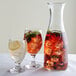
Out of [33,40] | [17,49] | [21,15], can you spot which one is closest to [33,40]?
[33,40]

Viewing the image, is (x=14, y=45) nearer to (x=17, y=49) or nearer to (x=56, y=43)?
(x=17, y=49)

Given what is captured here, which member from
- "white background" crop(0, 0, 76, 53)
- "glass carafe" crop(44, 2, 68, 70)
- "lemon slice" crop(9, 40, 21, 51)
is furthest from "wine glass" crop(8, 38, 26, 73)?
"white background" crop(0, 0, 76, 53)

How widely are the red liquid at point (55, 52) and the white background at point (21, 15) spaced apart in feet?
5.33

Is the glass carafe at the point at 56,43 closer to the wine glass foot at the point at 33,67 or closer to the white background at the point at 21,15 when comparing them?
the wine glass foot at the point at 33,67

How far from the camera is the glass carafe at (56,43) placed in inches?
36.2

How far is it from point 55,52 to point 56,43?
0.13 ft

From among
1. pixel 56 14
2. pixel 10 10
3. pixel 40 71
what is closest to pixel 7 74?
pixel 40 71

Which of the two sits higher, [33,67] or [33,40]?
[33,40]

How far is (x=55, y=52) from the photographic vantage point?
918 millimetres

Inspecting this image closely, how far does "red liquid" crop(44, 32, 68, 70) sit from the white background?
163cm

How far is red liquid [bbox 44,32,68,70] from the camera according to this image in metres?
0.92

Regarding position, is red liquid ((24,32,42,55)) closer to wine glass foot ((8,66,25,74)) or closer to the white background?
wine glass foot ((8,66,25,74))

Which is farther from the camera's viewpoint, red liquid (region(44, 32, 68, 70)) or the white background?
the white background

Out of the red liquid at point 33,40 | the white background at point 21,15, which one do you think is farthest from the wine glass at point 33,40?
the white background at point 21,15
